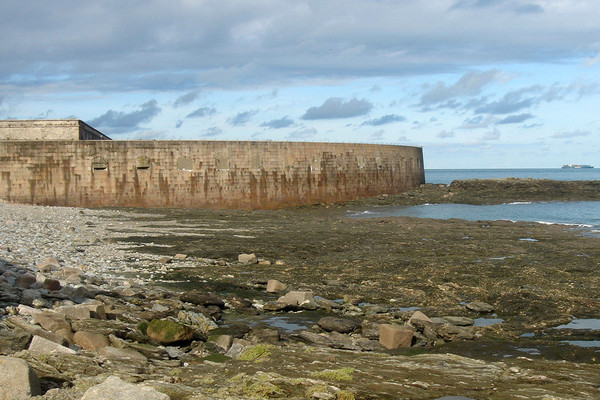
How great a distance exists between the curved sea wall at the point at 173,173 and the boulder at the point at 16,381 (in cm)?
2426

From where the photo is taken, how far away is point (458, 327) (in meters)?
7.17

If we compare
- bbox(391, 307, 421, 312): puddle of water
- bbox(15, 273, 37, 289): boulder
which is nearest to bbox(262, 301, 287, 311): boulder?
bbox(391, 307, 421, 312): puddle of water

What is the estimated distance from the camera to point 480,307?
846cm

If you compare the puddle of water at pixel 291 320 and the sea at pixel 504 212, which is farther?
the sea at pixel 504 212

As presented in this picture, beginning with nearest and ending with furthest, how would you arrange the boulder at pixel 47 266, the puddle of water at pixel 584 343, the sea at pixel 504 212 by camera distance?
the puddle of water at pixel 584 343, the boulder at pixel 47 266, the sea at pixel 504 212

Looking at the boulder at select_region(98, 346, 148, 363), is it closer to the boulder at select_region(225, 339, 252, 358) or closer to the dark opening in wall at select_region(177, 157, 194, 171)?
the boulder at select_region(225, 339, 252, 358)

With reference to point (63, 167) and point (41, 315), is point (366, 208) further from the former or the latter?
point (41, 315)

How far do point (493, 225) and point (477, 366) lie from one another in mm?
16272

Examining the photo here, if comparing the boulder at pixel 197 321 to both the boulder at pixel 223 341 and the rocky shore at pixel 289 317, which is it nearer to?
the rocky shore at pixel 289 317

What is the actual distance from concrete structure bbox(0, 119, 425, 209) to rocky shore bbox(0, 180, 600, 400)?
11884 millimetres

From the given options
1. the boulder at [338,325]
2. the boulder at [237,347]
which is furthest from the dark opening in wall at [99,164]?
the boulder at [237,347]

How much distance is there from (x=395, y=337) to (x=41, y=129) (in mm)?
26731

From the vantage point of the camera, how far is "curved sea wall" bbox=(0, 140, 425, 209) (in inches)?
1052

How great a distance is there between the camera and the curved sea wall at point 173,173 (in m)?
26.7
